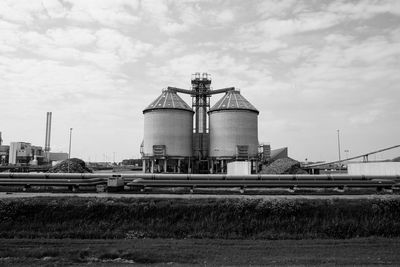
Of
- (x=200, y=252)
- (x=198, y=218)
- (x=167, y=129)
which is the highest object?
(x=167, y=129)

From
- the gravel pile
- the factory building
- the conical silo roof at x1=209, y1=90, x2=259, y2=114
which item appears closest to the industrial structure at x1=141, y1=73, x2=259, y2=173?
the conical silo roof at x1=209, y1=90, x2=259, y2=114

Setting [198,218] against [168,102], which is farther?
[168,102]

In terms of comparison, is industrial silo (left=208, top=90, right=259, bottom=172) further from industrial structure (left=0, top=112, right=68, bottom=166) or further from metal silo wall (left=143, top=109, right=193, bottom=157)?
industrial structure (left=0, top=112, right=68, bottom=166)

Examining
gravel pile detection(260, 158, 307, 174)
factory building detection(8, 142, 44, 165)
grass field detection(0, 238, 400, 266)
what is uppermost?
factory building detection(8, 142, 44, 165)

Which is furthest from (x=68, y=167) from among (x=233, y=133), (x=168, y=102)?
(x=233, y=133)

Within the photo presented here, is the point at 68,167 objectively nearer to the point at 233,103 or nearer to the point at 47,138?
the point at 233,103

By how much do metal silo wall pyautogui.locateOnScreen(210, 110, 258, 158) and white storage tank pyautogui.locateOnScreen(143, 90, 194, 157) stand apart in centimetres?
672

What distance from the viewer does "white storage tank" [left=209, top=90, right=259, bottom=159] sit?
74.9 meters

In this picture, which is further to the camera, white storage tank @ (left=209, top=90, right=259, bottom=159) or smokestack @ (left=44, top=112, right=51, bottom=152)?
smokestack @ (left=44, top=112, right=51, bottom=152)

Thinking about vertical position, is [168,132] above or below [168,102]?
below

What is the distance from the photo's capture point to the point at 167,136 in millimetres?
74125

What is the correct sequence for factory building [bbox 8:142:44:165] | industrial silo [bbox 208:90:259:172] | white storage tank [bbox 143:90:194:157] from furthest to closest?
factory building [bbox 8:142:44:165]
industrial silo [bbox 208:90:259:172]
white storage tank [bbox 143:90:194:157]

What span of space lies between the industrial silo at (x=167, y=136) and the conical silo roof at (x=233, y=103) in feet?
26.3

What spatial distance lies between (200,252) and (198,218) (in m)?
6.01
